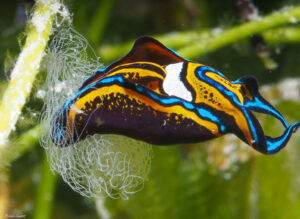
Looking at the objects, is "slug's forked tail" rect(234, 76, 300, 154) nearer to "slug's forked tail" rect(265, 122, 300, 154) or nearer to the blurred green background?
"slug's forked tail" rect(265, 122, 300, 154)

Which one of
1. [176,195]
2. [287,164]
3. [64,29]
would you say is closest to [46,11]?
[64,29]

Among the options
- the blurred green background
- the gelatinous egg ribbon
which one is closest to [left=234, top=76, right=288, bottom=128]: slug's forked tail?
the gelatinous egg ribbon

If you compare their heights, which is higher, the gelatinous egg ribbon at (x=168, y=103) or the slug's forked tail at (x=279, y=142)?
the gelatinous egg ribbon at (x=168, y=103)

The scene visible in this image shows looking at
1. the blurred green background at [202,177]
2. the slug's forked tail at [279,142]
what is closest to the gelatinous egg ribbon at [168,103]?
the slug's forked tail at [279,142]

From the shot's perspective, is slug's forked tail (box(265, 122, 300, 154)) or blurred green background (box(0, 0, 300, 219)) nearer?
slug's forked tail (box(265, 122, 300, 154))

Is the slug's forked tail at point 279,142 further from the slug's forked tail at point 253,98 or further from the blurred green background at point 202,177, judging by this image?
the blurred green background at point 202,177

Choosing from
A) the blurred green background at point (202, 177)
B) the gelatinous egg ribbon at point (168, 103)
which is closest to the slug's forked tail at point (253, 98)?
the gelatinous egg ribbon at point (168, 103)

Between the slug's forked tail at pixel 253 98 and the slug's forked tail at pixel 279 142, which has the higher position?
the slug's forked tail at pixel 253 98

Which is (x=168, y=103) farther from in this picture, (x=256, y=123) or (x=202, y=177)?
(x=202, y=177)

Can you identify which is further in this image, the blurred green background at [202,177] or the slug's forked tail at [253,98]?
the blurred green background at [202,177]
